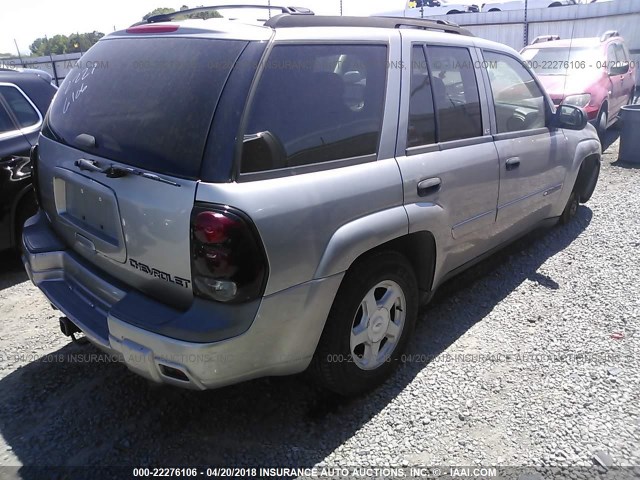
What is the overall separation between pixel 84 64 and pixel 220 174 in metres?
1.44

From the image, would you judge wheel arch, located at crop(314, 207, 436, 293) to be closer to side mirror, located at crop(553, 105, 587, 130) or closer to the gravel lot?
the gravel lot

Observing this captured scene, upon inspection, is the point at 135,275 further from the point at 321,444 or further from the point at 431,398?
the point at 431,398

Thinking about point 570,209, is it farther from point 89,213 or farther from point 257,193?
point 89,213

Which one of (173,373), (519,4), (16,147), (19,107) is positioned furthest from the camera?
(519,4)

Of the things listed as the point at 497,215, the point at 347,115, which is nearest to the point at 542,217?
the point at 497,215

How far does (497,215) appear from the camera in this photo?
347 cm

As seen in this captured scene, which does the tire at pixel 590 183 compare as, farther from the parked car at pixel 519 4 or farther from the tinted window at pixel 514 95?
the parked car at pixel 519 4

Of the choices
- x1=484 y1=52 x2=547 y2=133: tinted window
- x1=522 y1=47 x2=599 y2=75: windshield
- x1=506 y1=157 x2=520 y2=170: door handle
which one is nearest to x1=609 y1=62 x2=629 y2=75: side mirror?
x1=522 y1=47 x2=599 y2=75: windshield

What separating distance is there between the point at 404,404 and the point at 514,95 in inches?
98.7

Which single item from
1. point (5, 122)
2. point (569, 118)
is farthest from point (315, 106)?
point (5, 122)

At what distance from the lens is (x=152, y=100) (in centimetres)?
221

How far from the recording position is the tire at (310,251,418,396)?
2.43m

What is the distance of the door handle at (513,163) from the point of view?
344 cm

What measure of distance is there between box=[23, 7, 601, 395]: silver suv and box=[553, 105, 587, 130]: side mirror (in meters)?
1.36
